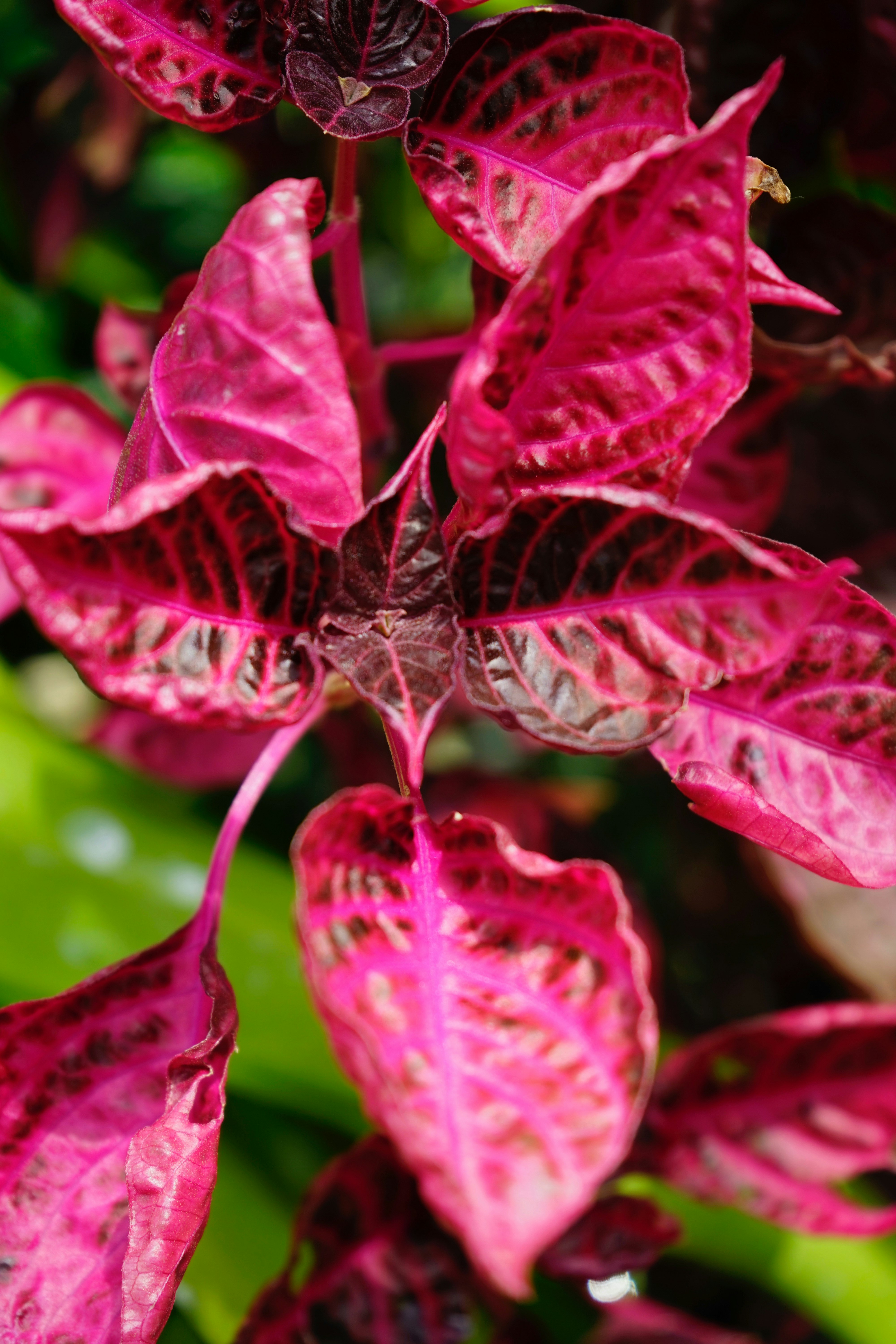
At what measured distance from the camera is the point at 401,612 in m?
0.41

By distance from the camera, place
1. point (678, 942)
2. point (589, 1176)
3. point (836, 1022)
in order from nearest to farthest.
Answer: point (589, 1176) < point (836, 1022) < point (678, 942)

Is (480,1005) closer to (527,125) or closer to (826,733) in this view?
(826,733)

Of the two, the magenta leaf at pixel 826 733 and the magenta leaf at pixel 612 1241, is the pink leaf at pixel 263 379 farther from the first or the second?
the magenta leaf at pixel 612 1241

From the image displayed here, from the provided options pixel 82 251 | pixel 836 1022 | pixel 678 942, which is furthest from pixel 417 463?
pixel 82 251

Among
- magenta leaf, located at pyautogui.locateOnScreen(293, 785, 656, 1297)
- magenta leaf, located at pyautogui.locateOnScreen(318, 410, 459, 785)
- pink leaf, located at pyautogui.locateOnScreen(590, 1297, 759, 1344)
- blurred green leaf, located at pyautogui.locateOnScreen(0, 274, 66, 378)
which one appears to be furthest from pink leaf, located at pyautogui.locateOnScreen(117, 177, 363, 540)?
blurred green leaf, located at pyautogui.locateOnScreen(0, 274, 66, 378)

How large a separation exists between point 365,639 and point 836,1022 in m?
0.37

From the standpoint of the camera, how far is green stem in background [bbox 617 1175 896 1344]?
69 cm

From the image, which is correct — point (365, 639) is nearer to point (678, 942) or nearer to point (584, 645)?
point (584, 645)

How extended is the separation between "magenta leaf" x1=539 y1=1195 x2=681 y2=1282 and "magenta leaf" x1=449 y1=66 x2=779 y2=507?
451 mm

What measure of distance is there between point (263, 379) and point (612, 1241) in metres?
0.53

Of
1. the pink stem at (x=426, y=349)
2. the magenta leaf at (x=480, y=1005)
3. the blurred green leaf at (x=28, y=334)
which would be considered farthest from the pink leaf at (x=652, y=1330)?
the blurred green leaf at (x=28, y=334)

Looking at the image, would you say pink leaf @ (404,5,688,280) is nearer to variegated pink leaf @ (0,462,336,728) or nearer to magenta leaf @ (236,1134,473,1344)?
variegated pink leaf @ (0,462,336,728)

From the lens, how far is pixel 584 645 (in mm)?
385

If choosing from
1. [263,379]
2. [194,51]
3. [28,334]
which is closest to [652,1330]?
[263,379]
